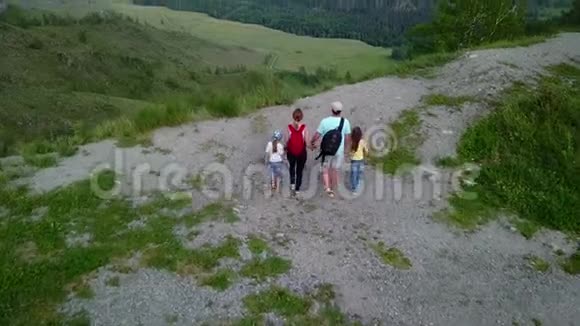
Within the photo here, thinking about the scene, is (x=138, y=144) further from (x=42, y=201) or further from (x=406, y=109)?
(x=406, y=109)

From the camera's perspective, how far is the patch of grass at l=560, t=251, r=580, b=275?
8.28m

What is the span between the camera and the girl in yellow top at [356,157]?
374 inches

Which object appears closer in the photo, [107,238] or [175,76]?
[107,238]

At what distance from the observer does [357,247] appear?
8.43 metres

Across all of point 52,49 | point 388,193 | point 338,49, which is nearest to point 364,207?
point 388,193

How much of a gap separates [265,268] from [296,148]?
2.45 metres

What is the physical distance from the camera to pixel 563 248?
8781 mm

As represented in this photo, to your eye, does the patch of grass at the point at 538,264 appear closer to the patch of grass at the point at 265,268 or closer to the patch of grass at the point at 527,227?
the patch of grass at the point at 527,227

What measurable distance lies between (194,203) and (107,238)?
1.69 metres

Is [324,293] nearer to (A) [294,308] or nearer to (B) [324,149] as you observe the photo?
(A) [294,308]

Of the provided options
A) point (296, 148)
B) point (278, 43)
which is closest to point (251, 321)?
point (296, 148)

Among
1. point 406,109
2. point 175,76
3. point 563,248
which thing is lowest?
point 563,248

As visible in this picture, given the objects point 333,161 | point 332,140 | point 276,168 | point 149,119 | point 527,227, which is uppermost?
point 149,119

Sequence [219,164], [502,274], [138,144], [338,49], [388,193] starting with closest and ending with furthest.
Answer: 1. [502,274]
2. [388,193]
3. [219,164]
4. [138,144]
5. [338,49]
